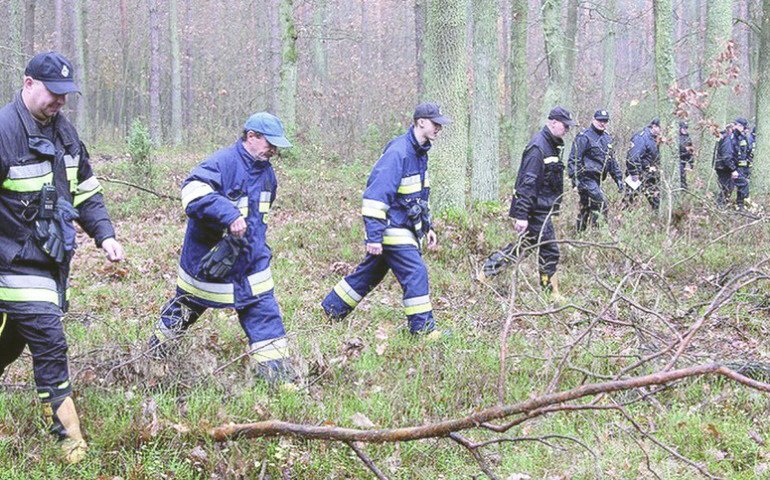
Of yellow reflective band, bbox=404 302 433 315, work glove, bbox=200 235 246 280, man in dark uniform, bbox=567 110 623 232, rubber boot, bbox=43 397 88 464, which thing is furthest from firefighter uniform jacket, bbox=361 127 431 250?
man in dark uniform, bbox=567 110 623 232

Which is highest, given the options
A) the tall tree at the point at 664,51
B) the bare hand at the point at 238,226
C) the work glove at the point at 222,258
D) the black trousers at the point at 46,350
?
the tall tree at the point at 664,51

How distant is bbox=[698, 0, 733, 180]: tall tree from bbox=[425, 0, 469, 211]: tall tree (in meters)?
4.82

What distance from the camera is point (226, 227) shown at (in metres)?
5.09

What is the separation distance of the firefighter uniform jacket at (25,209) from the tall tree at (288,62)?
15682 millimetres

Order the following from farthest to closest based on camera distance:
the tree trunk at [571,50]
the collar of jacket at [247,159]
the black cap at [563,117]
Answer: the tree trunk at [571,50]
the black cap at [563,117]
the collar of jacket at [247,159]

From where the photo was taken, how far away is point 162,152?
23828mm

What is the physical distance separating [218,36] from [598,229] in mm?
29754

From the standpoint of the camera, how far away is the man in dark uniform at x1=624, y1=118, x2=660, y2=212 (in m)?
10.8

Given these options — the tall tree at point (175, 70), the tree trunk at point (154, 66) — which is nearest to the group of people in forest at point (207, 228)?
the tree trunk at point (154, 66)

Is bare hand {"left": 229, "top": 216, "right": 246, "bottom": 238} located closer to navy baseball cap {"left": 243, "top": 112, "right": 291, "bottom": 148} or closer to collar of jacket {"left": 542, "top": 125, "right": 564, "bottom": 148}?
navy baseball cap {"left": 243, "top": 112, "right": 291, "bottom": 148}

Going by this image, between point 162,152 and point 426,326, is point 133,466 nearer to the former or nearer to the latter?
point 426,326

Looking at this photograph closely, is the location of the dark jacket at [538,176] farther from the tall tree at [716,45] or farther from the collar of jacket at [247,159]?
the tall tree at [716,45]

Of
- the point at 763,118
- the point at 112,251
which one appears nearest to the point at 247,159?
the point at 112,251

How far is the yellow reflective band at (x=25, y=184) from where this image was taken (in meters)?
3.97
